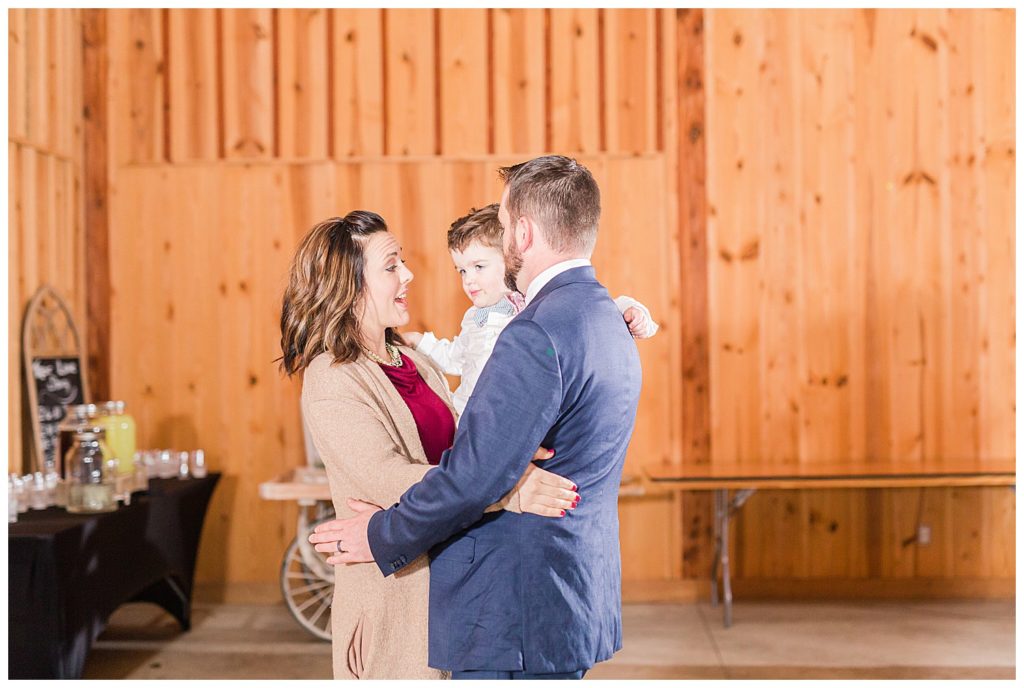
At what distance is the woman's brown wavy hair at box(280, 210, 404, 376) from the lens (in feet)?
6.10

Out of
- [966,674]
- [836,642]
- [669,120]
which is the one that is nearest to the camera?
[966,674]

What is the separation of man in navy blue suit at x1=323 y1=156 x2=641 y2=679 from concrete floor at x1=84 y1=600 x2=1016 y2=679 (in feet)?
8.32

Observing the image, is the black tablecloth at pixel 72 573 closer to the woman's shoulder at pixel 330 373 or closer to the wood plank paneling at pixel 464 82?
the woman's shoulder at pixel 330 373

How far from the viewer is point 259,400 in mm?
5297

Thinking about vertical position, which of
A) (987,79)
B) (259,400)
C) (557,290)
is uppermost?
(987,79)

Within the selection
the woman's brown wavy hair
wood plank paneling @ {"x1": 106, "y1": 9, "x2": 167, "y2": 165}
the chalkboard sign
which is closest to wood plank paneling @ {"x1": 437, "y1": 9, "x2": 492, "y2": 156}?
wood plank paneling @ {"x1": 106, "y1": 9, "x2": 167, "y2": 165}

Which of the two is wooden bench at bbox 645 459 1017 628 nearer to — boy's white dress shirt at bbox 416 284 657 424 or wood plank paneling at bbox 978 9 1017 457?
wood plank paneling at bbox 978 9 1017 457

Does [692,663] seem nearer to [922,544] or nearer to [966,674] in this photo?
[966,674]

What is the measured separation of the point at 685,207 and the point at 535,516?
3827 mm

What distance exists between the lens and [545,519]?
67.8 inches

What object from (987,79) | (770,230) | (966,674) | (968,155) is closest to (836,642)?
(966,674)

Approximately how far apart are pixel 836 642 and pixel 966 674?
597mm

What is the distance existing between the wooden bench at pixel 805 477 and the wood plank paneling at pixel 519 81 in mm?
1928

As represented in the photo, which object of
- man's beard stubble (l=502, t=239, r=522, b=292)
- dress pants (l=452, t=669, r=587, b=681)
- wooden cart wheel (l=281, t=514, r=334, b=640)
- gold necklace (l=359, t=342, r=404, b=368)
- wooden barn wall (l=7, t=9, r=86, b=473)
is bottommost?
wooden cart wheel (l=281, t=514, r=334, b=640)
